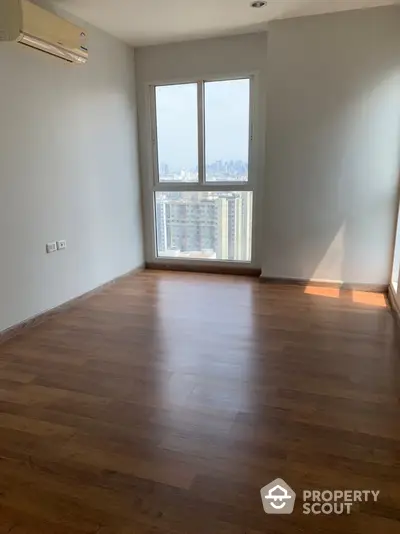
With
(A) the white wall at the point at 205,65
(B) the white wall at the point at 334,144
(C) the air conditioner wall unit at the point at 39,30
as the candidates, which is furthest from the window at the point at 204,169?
(C) the air conditioner wall unit at the point at 39,30

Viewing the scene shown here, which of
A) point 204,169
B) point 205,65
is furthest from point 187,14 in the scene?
point 204,169

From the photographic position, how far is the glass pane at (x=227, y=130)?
477cm

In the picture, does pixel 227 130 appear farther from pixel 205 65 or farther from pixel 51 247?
pixel 51 247

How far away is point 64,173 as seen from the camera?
12.8 feet

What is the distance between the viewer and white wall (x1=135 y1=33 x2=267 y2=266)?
4.56 m

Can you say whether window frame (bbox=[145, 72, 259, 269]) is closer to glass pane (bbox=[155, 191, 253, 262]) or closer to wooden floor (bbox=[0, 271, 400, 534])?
glass pane (bbox=[155, 191, 253, 262])

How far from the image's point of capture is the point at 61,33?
10.8ft

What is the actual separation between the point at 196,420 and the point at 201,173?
3.50m

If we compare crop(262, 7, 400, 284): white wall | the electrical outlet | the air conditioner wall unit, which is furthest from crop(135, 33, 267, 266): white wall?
the electrical outlet

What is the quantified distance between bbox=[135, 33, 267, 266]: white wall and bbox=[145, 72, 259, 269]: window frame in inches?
1.4

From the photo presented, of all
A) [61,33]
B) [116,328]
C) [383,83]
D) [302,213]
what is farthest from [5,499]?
[383,83]

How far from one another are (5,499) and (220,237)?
13.0 feet

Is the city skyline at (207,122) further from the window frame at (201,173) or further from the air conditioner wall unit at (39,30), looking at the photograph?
the air conditioner wall unit at (39,30)

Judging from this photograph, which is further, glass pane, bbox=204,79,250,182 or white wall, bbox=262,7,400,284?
glass pane, bbox=204,79,250,182
